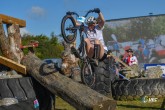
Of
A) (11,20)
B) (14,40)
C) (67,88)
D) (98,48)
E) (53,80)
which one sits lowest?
(67,88)

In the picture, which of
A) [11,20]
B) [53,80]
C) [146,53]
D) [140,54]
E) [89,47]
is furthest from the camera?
[146,53]

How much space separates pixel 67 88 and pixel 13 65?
155cm

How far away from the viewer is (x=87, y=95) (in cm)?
729

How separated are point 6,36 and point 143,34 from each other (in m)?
24.1

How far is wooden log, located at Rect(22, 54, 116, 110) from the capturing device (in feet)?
23.3

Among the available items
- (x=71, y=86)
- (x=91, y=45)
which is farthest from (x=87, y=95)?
(x=91, y=45)

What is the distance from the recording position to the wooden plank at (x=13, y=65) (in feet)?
28.0

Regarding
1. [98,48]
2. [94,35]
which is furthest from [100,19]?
[98,48]

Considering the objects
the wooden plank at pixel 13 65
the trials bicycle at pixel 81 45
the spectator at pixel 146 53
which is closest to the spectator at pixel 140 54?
the spectator at pixel 146 53

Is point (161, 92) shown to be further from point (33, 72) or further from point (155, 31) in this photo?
point (155, 31)

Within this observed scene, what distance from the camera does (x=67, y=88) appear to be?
768cm

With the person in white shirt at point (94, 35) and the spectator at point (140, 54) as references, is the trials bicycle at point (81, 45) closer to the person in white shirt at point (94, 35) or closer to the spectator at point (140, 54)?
the person in white shirt at point (94, 35)

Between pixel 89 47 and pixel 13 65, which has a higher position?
pixel 89 47

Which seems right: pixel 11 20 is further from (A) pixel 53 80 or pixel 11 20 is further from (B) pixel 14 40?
(A) pixel 53 80
